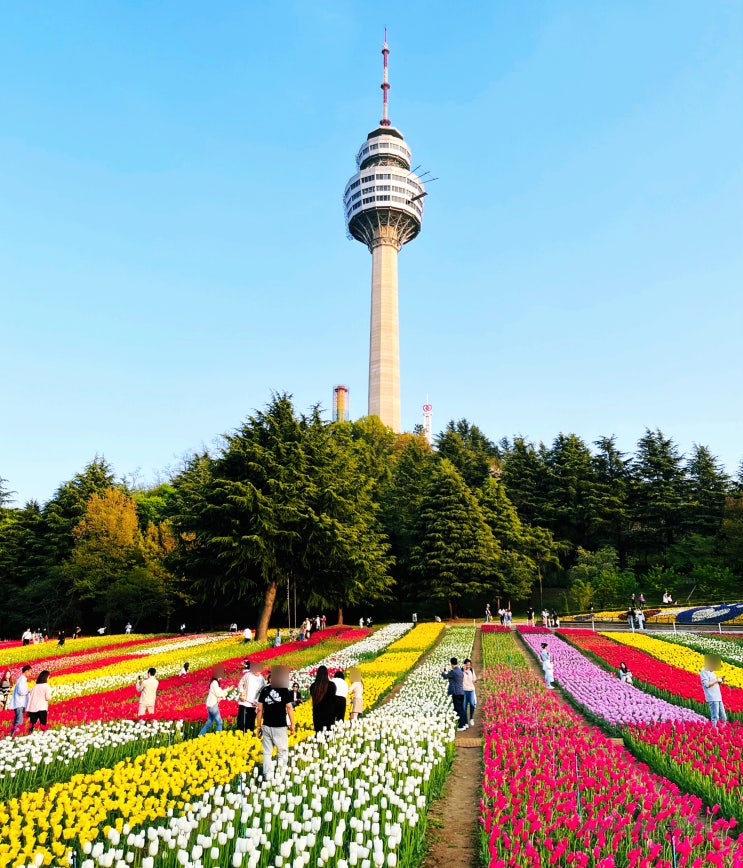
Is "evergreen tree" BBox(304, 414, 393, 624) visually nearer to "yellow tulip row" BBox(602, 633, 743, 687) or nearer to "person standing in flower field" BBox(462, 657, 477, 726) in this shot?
"yellow tulip row" BBox(602, 633, 743, 687)

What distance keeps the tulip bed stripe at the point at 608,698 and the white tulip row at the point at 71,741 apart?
334 inches

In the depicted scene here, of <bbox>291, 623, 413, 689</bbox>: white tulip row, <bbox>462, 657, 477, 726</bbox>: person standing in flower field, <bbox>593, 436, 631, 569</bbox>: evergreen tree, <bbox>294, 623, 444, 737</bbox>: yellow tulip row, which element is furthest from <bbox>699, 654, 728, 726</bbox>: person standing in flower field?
<bbox>593, 436, 631, 569</bbox>: evergreen tree

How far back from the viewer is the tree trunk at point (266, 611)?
34594 millimetres

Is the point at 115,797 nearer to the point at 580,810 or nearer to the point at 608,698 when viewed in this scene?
the point at 580,810

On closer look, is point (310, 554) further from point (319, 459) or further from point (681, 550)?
point (681, 550)

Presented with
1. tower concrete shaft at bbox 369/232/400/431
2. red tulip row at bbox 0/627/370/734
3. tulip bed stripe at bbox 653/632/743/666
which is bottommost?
red tulip row at bbox 0/627/370/734

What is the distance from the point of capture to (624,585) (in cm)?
4991

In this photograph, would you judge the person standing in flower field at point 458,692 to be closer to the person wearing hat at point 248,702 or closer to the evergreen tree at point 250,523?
the person wearing hat at point 248,702

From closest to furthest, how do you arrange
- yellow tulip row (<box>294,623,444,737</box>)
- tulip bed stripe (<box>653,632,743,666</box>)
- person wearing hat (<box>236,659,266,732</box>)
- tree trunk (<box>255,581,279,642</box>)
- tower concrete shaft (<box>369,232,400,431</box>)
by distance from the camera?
person wearing hat (<box>236,659,266,732</box>) → yellow tulip row (<box>294,623,444,737</box>) → tulip bed stripe (<box>653,632,743,666</box>) → tree trunk (<box>255,581,279,642</box>) → tower concrete shaft (<box>369,232,400,431</box>)

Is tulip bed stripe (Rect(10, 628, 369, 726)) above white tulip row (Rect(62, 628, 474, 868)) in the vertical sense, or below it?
above

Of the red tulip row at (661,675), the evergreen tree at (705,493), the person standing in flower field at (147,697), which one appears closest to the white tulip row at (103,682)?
the person standing in flower field at (147,697)

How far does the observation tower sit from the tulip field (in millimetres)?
79366

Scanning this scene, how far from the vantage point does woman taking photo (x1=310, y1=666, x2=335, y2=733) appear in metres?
10.1

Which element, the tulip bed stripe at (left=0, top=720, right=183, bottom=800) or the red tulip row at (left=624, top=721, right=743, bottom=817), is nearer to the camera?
the red tulip row at (left=624, top=721, right=743, bottom=817)
